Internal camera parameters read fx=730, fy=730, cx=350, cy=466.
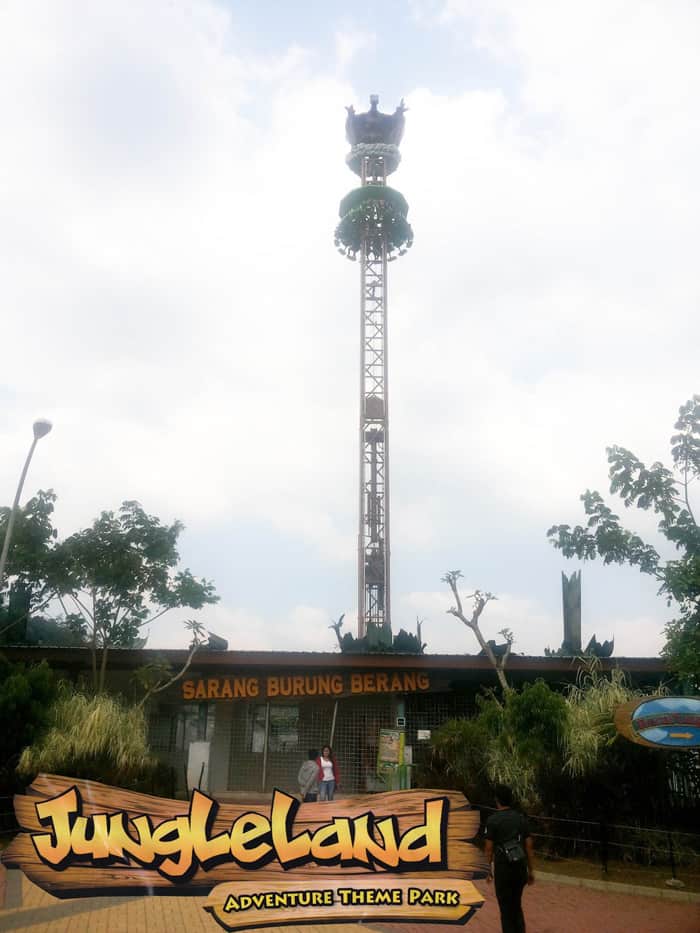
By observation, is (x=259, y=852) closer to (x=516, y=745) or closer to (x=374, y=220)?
(x=516, y=745)

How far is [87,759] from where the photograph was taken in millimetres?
12805

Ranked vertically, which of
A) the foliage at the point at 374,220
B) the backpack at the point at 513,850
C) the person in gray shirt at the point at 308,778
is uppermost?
the foliage at the point at 374,220

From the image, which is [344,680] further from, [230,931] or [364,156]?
[364,156]

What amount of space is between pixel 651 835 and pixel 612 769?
1.02m

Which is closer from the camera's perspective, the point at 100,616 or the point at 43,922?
the point at 43,922

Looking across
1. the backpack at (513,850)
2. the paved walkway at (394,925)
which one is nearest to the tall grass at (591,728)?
the paved walkway at (394,925)

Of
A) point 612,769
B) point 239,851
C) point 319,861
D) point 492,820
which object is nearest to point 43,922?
point 239,851

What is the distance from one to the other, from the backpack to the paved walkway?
7.10 feet

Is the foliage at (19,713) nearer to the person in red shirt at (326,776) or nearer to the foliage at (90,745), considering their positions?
the foliage at (90,745)

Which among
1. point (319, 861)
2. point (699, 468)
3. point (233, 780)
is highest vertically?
point (699, 468)

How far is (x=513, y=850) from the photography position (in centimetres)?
632

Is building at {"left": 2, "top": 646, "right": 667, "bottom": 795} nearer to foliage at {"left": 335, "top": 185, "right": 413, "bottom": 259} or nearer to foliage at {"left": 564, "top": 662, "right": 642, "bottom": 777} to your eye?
foliage at {"left": 564, "top": 662, "right": 642, "bottom": 777}

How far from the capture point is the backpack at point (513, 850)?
6.30 metres

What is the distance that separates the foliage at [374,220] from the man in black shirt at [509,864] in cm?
3456
